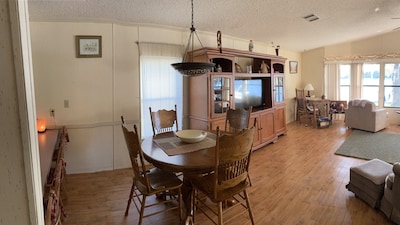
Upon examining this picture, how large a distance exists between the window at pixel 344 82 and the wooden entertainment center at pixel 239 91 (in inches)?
126

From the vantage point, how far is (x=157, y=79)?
160 inches

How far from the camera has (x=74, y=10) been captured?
3.12 m

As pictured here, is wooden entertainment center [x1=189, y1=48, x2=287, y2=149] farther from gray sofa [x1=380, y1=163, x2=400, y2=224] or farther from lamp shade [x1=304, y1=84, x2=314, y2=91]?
lamp shade [x1=304, y1=84, x2=314, y2=91]

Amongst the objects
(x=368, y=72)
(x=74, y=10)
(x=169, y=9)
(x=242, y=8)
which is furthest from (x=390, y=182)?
(x=368, y=72)

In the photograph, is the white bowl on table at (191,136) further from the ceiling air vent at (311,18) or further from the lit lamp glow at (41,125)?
the ceiling air vent at (311,18)

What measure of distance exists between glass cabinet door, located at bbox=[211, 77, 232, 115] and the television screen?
0.36 m

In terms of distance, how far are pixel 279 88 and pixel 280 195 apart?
3.17 m

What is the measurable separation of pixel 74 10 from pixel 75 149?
1894 millimetres

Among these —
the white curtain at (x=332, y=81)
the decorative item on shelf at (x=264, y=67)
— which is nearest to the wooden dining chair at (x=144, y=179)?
the decorative item on shelf at (x=264, y=67)

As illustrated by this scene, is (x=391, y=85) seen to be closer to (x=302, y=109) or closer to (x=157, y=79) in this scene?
(x=302, y=109)

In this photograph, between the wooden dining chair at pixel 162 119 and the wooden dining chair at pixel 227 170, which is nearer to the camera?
the wooden dining chair at pixel 227 170

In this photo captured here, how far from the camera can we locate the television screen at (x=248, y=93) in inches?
186

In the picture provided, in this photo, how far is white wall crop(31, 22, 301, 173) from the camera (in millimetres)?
3424

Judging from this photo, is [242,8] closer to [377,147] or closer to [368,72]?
[377,147]
